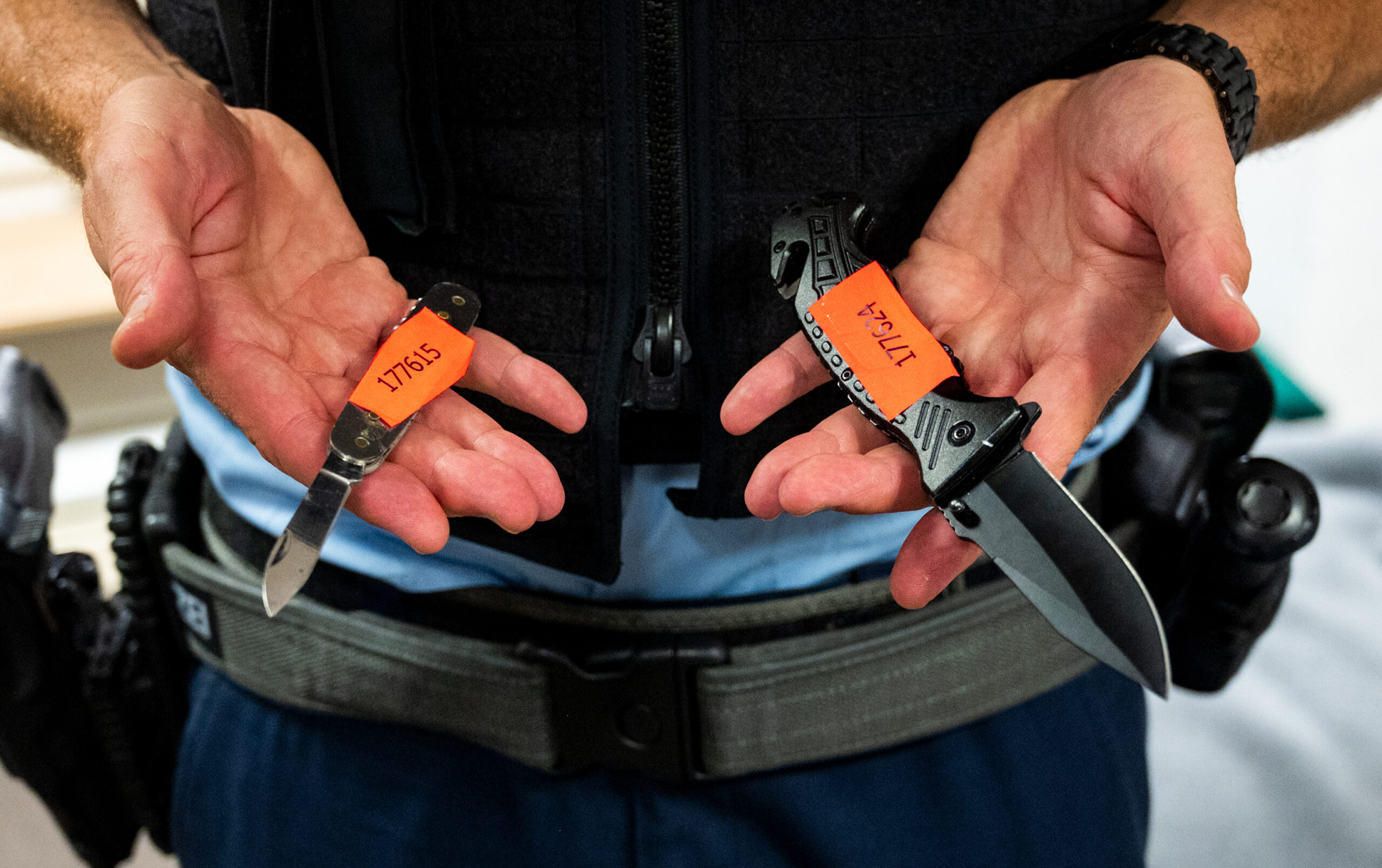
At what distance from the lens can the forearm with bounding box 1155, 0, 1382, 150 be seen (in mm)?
604

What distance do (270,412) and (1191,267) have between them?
1.44 feet

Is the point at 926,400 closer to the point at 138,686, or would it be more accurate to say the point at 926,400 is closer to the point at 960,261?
the point at 960,261

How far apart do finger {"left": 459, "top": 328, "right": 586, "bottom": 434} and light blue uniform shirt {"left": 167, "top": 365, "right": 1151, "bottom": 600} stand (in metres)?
0.09

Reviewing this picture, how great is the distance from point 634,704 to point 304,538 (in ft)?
0.78

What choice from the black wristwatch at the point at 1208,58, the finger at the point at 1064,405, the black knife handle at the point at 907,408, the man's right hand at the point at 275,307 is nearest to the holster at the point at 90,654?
the man's right hand at the point at 275,307

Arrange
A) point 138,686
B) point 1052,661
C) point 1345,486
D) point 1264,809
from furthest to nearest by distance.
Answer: point 1345,486
point 1264,809
point 138,686
point 1052,661

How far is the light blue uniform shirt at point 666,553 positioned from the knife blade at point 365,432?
12 centimetres

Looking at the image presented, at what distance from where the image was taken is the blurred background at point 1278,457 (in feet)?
4.22

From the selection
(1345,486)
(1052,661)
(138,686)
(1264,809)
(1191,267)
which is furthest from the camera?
(1345,486)

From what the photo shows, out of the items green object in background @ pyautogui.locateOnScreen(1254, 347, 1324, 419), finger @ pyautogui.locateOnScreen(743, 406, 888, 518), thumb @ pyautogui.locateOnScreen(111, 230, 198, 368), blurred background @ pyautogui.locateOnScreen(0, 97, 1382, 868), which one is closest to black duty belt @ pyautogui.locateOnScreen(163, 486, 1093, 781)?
finger @ pyautogui.locateOnScreen(743, 406, 888, 518)

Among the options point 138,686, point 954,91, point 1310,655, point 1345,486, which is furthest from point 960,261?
point 1345,486

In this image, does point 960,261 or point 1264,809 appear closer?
point 960,261

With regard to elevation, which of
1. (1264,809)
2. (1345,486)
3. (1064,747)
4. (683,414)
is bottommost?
(1264,809)

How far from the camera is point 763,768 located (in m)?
0.62
